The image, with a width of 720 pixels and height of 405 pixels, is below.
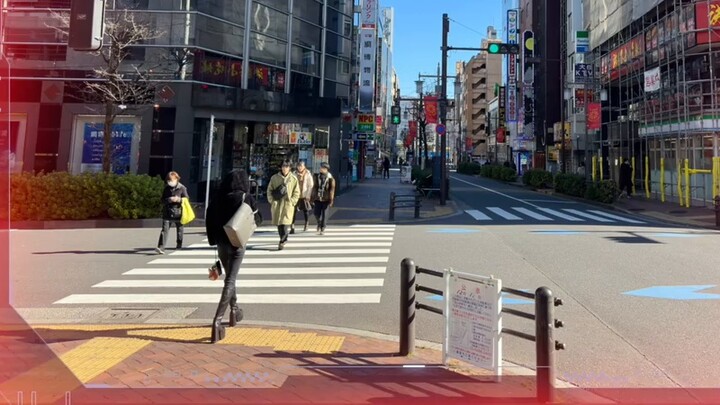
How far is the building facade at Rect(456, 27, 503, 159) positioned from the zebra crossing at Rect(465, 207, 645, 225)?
268 feet

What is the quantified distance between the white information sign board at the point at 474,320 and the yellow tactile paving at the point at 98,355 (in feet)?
10.3

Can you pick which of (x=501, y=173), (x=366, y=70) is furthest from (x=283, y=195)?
(x=501, y=173)

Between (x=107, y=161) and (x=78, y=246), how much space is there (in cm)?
642

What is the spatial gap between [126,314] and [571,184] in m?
25.8

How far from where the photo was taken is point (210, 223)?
5441mm

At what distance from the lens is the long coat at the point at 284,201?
11.1 metres

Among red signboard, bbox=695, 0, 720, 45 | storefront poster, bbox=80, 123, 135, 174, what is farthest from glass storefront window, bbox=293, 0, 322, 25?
red signboard, bbox=695, 0, 720, 45

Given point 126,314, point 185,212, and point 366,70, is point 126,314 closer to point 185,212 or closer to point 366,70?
point 185,212

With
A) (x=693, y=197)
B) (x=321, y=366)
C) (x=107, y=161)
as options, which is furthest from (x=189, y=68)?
(x=693, y=197)

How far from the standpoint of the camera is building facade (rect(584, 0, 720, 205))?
2166 centimetres

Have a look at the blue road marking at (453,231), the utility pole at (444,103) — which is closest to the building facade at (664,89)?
the utility pole at (444,103)

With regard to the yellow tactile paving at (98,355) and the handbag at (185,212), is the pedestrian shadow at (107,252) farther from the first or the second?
the yellow tactile paving at (98,355)

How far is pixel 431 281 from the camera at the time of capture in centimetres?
806

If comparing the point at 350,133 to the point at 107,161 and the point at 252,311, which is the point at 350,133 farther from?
the point at 252,311
